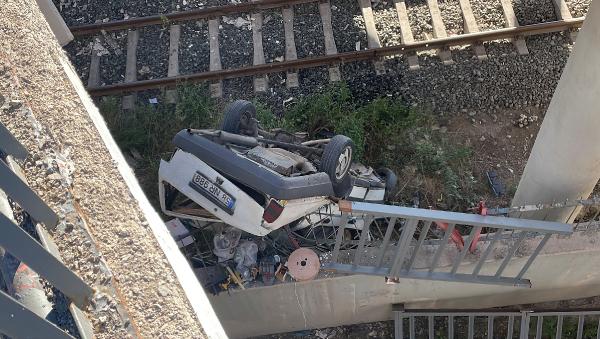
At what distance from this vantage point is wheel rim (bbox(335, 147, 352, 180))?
671cm

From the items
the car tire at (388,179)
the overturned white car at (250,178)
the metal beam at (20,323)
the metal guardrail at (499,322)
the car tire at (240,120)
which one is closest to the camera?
the metal beam at (20,323)

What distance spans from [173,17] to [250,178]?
4.67 m

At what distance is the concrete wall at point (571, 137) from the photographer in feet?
16.3

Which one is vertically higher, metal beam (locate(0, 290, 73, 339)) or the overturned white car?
the overturned white car

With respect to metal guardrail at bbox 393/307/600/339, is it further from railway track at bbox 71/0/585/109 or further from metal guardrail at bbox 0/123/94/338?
metal guardrail at bbox 0/123/94/338

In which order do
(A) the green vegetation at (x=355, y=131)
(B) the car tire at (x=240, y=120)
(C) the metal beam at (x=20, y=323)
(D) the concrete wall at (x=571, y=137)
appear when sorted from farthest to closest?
(A) the green vegetation at (x=355, y=131)
(B) the car tire at (x=240, y=120)
(D) the concrete wall at (x=571, y=137)
(C) the metal beam at (x=20, y=323)

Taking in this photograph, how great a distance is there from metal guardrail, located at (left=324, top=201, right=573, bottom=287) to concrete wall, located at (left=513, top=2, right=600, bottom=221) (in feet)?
1.66

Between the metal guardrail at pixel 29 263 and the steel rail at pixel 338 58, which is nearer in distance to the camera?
the metal guardrail at pixel 29 263

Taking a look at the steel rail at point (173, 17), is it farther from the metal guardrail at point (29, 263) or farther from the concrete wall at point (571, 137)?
the metal guardrail at point (29, 263)

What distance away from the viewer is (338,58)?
9.00 meters

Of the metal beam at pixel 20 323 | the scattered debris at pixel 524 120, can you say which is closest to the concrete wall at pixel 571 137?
the scattered debris at pixel 524 120

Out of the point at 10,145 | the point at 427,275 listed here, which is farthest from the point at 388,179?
the point at 10,145

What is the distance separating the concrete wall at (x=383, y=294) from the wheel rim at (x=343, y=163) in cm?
117

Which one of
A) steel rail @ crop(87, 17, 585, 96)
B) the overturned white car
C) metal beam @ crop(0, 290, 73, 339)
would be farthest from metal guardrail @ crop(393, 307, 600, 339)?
metal beam @ crop(0, 290, 73, 339)
